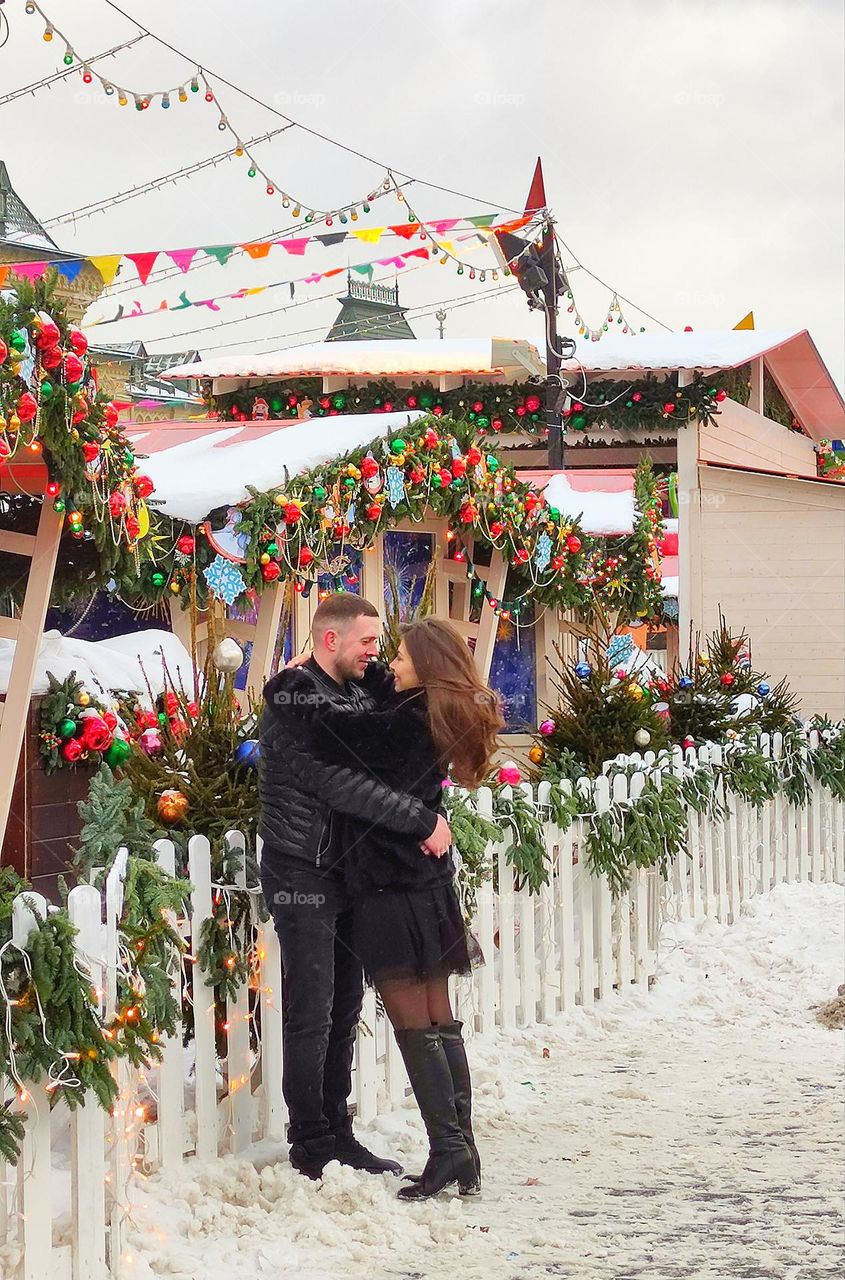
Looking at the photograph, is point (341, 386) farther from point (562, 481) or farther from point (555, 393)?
point (562, 481)

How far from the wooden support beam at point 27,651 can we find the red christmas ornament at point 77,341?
56cm

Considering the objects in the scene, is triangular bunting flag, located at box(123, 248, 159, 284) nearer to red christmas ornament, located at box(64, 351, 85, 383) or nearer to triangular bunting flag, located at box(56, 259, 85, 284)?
triangular bunting flag, located at box(56, 259, 85, 284)

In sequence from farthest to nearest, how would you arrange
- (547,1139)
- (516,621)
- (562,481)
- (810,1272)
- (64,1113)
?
(562,481), (516,621), (547,1139), (64,1113), (810,1272)

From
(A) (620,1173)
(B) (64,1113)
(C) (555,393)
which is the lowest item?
(A) (620,1173)

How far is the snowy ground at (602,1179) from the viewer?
4148 millimetres

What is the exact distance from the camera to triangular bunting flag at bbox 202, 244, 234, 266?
31.7 ft

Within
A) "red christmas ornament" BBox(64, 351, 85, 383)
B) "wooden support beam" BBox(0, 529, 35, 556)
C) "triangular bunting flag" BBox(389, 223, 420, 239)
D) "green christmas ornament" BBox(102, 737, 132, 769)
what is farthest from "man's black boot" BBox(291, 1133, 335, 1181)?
"triangular bunting flag" BBox(389, 223, 420, 239)

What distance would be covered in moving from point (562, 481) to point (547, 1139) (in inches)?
340

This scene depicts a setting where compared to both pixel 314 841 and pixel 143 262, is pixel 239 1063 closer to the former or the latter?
pixel 314 841

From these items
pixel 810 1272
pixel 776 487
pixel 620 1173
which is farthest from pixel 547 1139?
pixel 776 487

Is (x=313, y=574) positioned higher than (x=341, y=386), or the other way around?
(x=341, y=386)

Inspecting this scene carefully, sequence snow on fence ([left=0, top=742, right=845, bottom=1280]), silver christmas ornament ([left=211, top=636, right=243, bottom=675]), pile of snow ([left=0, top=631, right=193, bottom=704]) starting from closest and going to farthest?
snow on fence ([left=0, top=742, right=845, bottom=1280])
pile of snow ([left=0, top=631, right=193, bottom=704])
silver christmas ornament ([left=211, top=636, right=243, bottom=675])

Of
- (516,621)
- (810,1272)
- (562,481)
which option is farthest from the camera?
(562,481)

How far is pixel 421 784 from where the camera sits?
4.71 m
